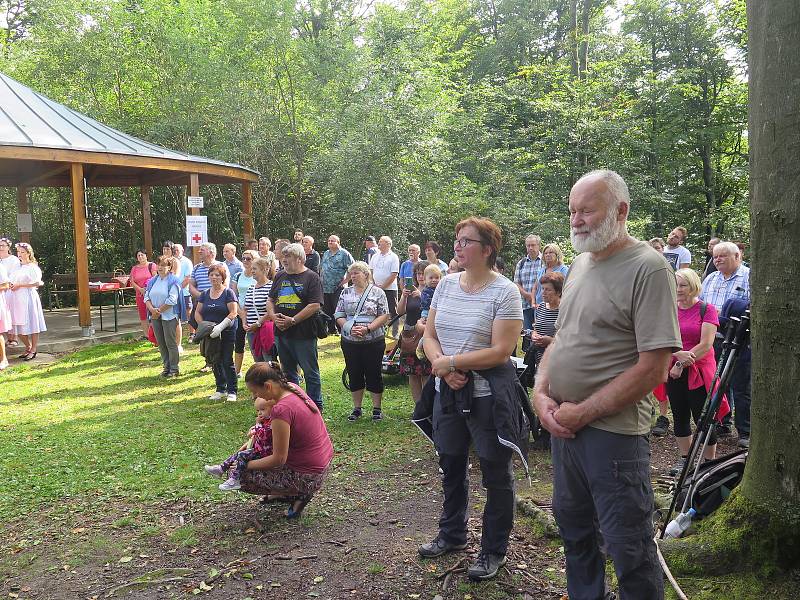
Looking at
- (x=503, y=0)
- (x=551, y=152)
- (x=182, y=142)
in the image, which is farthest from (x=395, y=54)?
(x=503, y=0)

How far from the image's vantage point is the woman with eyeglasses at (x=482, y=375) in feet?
11.4

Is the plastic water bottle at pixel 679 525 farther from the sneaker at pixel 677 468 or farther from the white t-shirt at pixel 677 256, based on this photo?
the white t-shirt at pixel 677 256

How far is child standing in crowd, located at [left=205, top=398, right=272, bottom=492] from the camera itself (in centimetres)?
452

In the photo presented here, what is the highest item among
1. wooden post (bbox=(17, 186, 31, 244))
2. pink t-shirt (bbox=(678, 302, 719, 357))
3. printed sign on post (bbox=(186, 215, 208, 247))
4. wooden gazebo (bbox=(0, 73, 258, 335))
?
wooden gazebo (bbox=(0, 73, 258, 335))

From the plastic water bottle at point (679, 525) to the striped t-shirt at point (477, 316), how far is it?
1.29m

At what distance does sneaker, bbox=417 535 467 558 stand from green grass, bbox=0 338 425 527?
1764 mm

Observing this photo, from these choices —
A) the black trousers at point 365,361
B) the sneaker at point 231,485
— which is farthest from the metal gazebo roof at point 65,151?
the sneaker at point 231,485

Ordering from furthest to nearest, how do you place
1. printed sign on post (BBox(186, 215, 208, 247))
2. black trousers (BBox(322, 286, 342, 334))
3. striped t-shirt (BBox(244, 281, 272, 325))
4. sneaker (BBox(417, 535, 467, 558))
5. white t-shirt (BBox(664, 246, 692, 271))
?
printed sign on post (BBox(186, 215, 208, 247)) < black trousers (BBox(322, 286, 342, 334)) < white t-shirt (BBox(664, 246, 692, 271)) < striped t-shirt (BBox(244, 281, 272, 325)) < sneaker (BBox(417, 535, 467, 558))

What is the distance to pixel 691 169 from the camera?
74.9ft

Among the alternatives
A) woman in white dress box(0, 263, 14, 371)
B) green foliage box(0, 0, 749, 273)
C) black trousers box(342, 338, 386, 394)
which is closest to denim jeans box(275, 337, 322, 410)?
black trousers box(342, 338, 386, 394)

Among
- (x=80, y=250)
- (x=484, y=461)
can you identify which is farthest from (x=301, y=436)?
(x=80, y=250)

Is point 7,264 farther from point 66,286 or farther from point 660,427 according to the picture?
point 660,427

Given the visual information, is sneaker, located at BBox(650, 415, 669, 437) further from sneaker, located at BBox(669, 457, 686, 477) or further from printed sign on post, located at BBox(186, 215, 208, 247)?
printed sign on post, located at BBox(186, 215, 208, 247)

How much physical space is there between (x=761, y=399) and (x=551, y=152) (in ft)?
63.7
